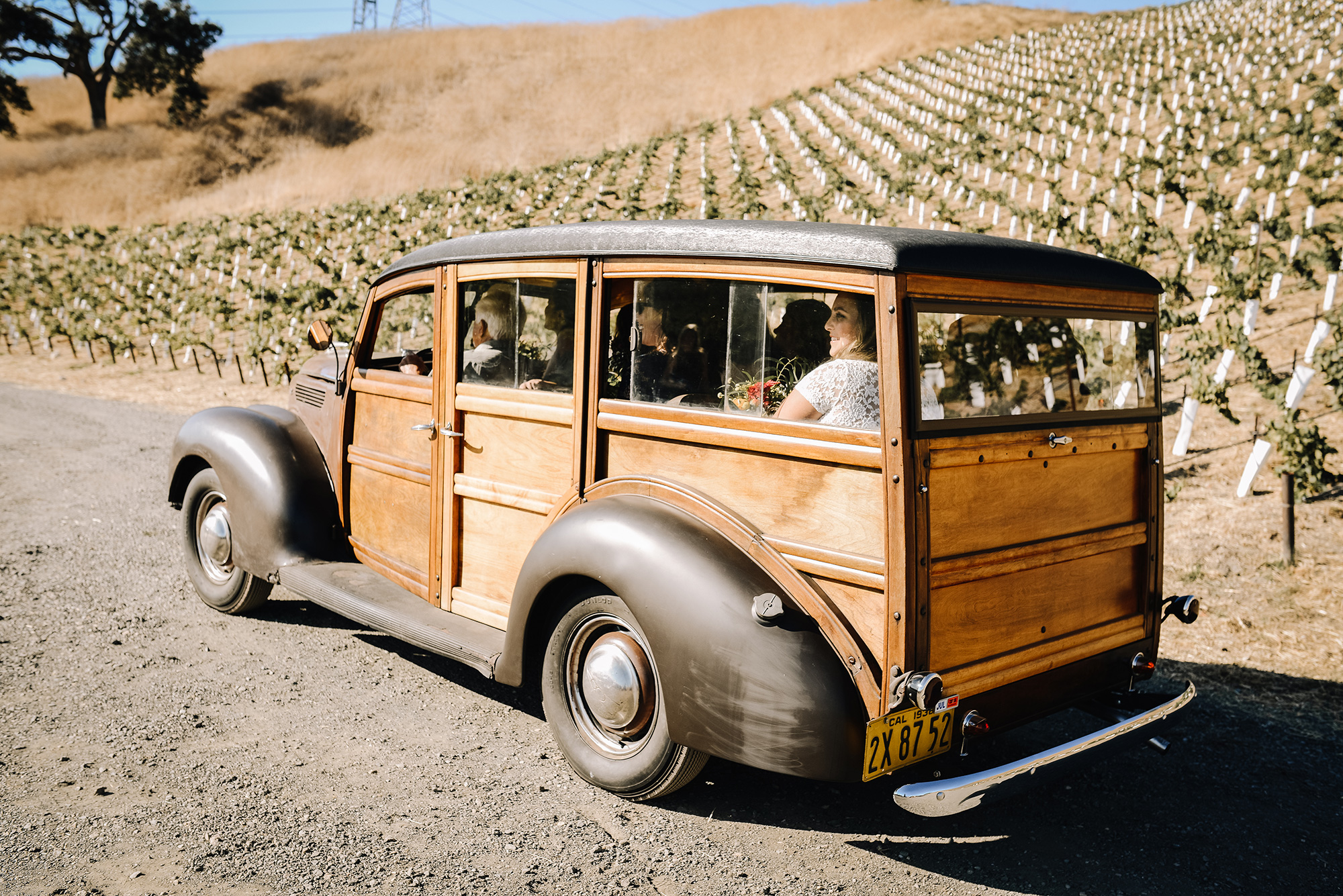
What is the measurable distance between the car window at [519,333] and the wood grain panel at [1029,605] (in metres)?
1.73

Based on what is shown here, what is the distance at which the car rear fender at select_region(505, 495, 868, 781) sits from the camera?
2.73 meters

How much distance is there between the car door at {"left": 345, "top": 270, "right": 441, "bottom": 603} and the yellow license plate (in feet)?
7.59

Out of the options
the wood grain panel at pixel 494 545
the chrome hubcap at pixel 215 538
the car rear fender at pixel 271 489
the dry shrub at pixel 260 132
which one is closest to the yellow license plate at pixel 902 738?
the wood grain panel at pixel 494 545

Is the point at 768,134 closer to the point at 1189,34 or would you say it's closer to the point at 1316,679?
the point at 1189,34

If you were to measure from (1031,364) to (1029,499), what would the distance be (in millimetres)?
515

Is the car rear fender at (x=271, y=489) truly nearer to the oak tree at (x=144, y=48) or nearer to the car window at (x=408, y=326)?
the car window at (x=408, y=326)

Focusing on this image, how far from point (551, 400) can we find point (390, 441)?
129 cm

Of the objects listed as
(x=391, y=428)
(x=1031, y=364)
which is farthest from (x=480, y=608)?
(x=1031, y=364)

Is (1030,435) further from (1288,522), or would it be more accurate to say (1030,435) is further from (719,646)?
(1288,522)

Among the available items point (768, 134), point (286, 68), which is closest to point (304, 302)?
point (768, 134)

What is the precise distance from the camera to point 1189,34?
51.8 meters

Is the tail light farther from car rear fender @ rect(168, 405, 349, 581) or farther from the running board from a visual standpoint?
car rear fender @ rect(168, 405, 349, 581)

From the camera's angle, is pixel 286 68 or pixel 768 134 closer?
pixel 768 134

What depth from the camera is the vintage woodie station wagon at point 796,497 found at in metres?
2.76
